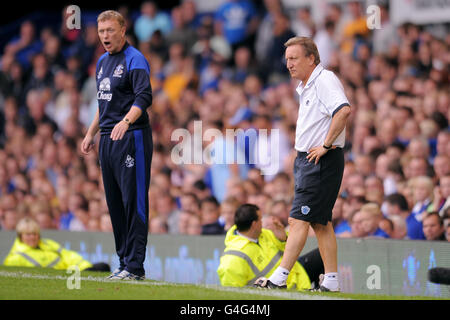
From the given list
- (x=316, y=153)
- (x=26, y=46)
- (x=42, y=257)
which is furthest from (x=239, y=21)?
(x=316, y=153)

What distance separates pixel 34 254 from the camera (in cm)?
1102

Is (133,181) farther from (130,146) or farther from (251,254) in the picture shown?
(251,254)

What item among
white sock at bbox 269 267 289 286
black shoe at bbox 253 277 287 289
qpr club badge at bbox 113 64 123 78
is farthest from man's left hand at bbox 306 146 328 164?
qpr club badge at bbox 113 64 123 78


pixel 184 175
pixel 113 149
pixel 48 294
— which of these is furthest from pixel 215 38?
pixel 48 294

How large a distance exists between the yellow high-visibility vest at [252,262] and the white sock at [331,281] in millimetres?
1206

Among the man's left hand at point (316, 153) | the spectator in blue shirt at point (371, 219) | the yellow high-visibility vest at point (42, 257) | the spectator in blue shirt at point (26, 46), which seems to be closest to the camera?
the man's left hand at point (316, 153)

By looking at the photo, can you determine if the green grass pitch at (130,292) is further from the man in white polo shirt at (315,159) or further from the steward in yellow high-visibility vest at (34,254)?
the steward in yellow high-visibility vest at (34,254)

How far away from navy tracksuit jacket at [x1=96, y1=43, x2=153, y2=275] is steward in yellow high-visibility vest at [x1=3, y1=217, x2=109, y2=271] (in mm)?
3764

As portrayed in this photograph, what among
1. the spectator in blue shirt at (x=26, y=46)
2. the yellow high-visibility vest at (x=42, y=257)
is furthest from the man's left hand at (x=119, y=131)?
the spectator in blue shirt at (x=26, y=46)

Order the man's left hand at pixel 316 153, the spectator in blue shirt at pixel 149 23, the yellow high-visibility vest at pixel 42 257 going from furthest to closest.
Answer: the spectator in blue shirt at pixel 149 23 → the yellow high-visibility vest at pixel 42 257 → the man's left hand at pixel 316 153

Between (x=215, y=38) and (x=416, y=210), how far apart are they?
7736mm

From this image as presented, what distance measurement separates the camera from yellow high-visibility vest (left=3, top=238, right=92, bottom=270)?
35.8 feet

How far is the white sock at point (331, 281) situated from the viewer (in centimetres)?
699

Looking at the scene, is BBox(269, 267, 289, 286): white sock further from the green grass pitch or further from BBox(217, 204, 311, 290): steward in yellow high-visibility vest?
BBox(217, 204, 311, 290): steward in yellow high-visibility vest
